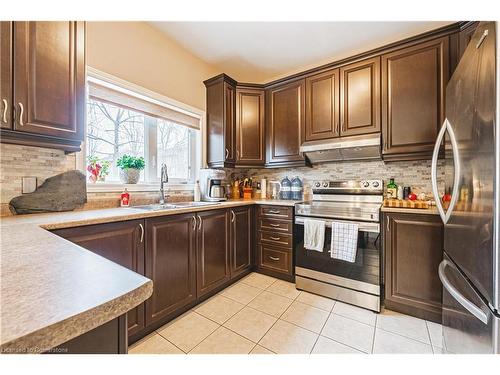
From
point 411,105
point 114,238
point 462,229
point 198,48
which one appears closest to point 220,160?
point 198,48

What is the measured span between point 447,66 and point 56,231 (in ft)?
9.94

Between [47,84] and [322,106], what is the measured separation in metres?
2.32

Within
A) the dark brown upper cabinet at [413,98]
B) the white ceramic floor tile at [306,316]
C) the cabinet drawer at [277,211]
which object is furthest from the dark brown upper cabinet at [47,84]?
the dark brown upper cabinet at [413,98]

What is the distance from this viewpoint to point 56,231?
3.66 feet

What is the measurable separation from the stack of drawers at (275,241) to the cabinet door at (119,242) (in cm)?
135

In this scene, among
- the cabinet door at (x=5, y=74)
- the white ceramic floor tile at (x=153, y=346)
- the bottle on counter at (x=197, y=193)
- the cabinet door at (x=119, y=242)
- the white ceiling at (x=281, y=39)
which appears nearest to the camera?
the cabinet door at (x=5, y=74)

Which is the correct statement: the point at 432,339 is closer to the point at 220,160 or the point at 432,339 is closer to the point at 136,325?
the point at 136,325

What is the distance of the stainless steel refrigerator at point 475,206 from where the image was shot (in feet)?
2.41

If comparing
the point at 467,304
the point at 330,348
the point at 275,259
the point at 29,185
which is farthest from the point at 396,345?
the point at 29,185

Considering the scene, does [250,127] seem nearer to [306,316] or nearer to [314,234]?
[314,234]

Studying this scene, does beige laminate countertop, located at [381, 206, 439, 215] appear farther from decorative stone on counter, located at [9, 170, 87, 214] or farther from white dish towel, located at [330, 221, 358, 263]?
decorative stone on counter, located at [9, 170, 87, 214]

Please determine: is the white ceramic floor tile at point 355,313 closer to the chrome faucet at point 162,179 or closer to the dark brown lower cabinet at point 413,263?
the dark brown lower cabinet at point 413,263

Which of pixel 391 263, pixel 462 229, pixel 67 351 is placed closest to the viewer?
pixel 67 351

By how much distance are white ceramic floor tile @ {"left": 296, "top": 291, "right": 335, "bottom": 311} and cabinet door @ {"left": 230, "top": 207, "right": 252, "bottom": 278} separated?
0.67 meters
